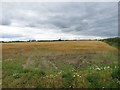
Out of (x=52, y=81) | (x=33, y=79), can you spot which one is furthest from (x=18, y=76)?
(x=52, y=81)

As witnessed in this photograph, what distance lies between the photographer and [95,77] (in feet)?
34.8

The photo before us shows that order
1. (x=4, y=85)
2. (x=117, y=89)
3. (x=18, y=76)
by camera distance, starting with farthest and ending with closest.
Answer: (x=18, y=76)
(x=4, y=85)
(x=117, y=89)

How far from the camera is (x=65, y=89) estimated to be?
32.3 feet

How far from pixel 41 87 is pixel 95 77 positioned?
7.42ft

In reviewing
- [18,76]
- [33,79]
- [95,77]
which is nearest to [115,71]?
[95,77]

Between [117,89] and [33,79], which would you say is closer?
[117,89]

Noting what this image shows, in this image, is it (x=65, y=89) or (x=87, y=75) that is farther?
(x=87, y=75)

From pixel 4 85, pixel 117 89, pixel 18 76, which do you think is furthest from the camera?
pixel 18 76

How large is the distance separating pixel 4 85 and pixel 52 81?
1.95 metres

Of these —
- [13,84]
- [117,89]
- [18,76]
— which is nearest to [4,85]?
[13,84]

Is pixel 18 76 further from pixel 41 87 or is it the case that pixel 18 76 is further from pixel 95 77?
pixel 95 77

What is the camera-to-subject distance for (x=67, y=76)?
10.7 metres

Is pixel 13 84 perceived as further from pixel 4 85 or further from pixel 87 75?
pixel 87 75

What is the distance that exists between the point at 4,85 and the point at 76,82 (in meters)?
2.90
